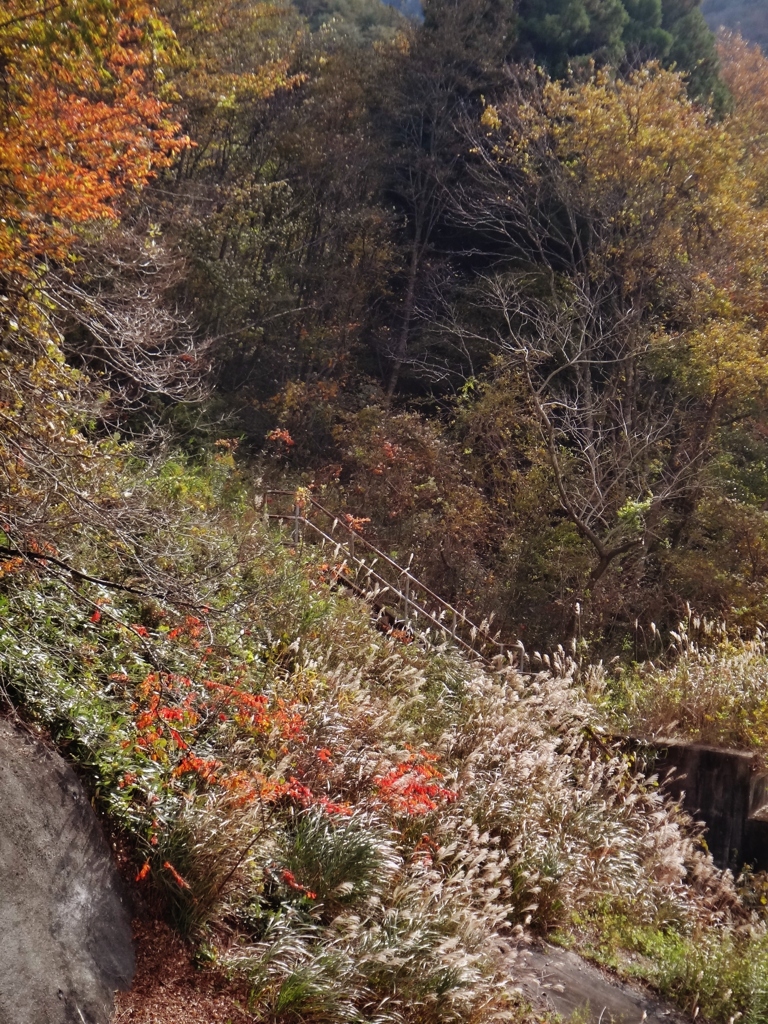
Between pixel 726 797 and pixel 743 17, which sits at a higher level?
pixel 743 17

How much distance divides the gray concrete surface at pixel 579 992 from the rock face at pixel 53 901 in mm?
2577

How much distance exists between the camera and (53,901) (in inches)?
149

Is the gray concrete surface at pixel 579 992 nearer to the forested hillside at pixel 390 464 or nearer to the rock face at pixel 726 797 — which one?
the forested hillside at pixel 390 464

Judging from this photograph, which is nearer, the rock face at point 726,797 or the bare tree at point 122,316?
the bare tree at point 122,316

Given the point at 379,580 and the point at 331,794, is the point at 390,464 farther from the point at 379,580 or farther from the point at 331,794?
the point at 331,794

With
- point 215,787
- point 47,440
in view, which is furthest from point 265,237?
point 215,787

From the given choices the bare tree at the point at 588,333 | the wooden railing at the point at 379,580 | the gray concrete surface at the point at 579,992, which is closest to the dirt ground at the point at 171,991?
the gray concrete surface at the point at 579,992

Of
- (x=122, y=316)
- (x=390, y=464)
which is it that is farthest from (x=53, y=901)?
(x=390, y=464)

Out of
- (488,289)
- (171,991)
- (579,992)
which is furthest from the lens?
(488,289)

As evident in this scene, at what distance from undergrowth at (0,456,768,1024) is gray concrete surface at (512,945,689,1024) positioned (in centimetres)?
19

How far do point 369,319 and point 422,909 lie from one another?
16.6m

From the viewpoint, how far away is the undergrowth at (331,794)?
426 centimetres

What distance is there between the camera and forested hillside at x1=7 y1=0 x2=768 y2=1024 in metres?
4.62

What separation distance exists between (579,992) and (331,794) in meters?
2.07
